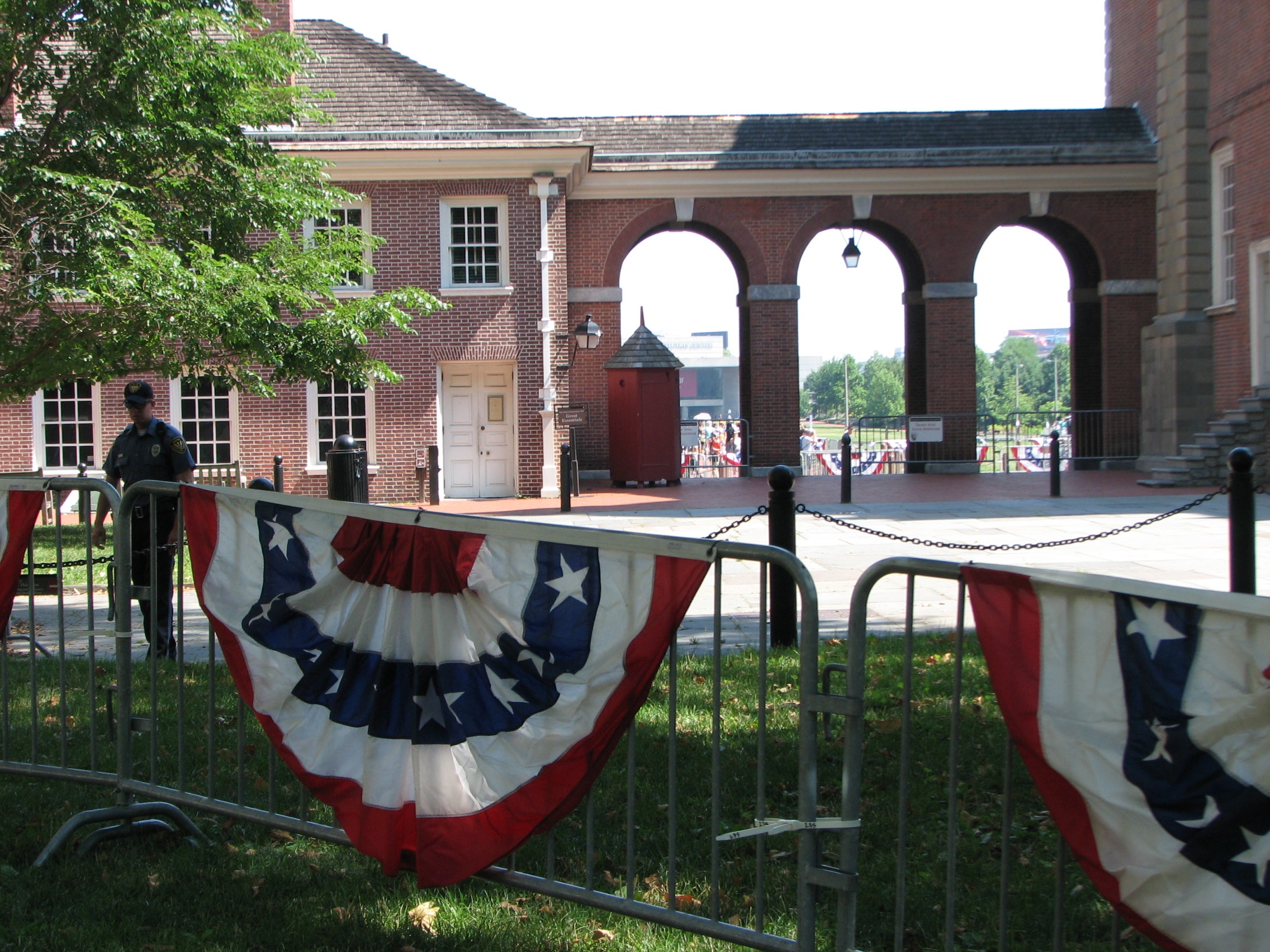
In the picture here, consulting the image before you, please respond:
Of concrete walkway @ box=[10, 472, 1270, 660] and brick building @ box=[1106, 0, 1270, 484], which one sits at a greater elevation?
brick building @ box=[1106, 0, 1270, 484]

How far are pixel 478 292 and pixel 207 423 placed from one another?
5.91 meters

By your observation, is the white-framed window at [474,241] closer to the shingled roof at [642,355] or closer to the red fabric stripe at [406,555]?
the shingled roof at [642,355]

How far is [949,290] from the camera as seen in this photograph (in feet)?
87.5

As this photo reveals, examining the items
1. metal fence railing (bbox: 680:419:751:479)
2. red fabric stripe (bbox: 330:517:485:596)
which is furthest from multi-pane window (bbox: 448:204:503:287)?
red fabric stripe (bbox: 330:517:485:596)

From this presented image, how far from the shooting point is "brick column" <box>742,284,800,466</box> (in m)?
26.2

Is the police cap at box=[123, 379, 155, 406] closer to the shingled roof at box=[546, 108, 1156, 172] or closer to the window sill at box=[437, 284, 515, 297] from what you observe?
the window sill at box=[437, 284, 515, 297]

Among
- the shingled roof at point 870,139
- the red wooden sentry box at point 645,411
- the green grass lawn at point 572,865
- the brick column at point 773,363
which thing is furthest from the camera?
the brick column at point 773,363

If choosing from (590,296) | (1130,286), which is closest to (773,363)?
(590,296)

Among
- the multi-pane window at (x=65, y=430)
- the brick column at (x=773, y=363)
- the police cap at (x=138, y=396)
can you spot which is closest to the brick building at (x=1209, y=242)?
the brick column at (x=773, y=363)

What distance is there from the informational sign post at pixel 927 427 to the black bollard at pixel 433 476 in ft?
36.4

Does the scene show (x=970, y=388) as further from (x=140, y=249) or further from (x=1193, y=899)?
(x=1193, y=899)

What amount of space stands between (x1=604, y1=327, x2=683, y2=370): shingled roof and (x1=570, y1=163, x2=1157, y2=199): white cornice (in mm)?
3734

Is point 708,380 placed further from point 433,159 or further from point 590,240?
point 433,159

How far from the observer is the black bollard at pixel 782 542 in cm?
700
